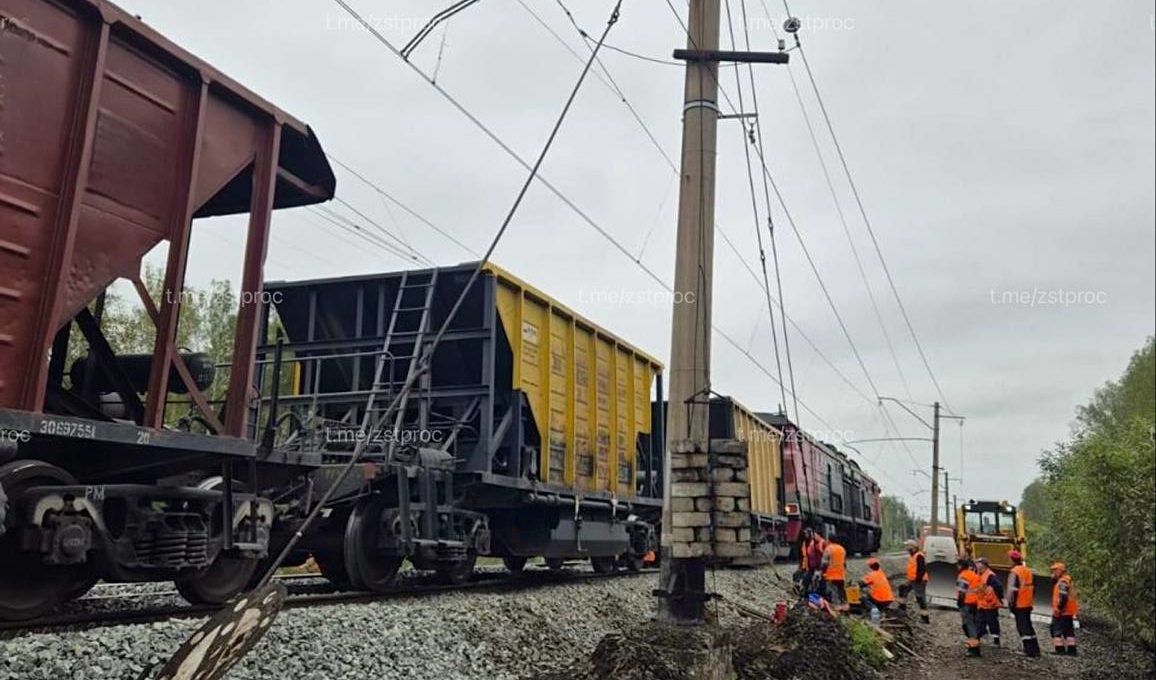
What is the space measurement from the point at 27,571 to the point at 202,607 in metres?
1.39

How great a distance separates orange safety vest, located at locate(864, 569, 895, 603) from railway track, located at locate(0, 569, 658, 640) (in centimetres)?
405

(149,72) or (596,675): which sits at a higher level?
(149,72)

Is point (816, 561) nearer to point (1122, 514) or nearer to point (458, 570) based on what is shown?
point (458, 570)

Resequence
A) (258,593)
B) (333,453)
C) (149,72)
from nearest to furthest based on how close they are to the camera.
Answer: (258,593), (149,72), (333,453)

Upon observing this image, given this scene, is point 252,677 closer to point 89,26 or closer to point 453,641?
point 453,641

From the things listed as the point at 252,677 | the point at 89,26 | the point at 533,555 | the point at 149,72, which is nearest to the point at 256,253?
the point at 149,72

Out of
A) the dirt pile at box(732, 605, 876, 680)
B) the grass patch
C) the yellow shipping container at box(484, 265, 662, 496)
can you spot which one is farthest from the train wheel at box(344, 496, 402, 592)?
the grass patch

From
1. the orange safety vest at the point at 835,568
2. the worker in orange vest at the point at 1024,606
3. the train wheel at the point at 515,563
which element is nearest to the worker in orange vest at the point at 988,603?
the worker in orange vest at the point at 1024,606

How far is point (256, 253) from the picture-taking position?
604cm

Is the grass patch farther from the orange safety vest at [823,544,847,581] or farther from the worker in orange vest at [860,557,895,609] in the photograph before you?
the orange safety vest at [823,544,847,581]

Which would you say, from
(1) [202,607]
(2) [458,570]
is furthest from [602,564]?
(1) [202,607]

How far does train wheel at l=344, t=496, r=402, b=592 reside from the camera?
25.3ft

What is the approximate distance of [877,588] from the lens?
12.2m

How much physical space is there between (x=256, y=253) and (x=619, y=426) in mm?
6923
